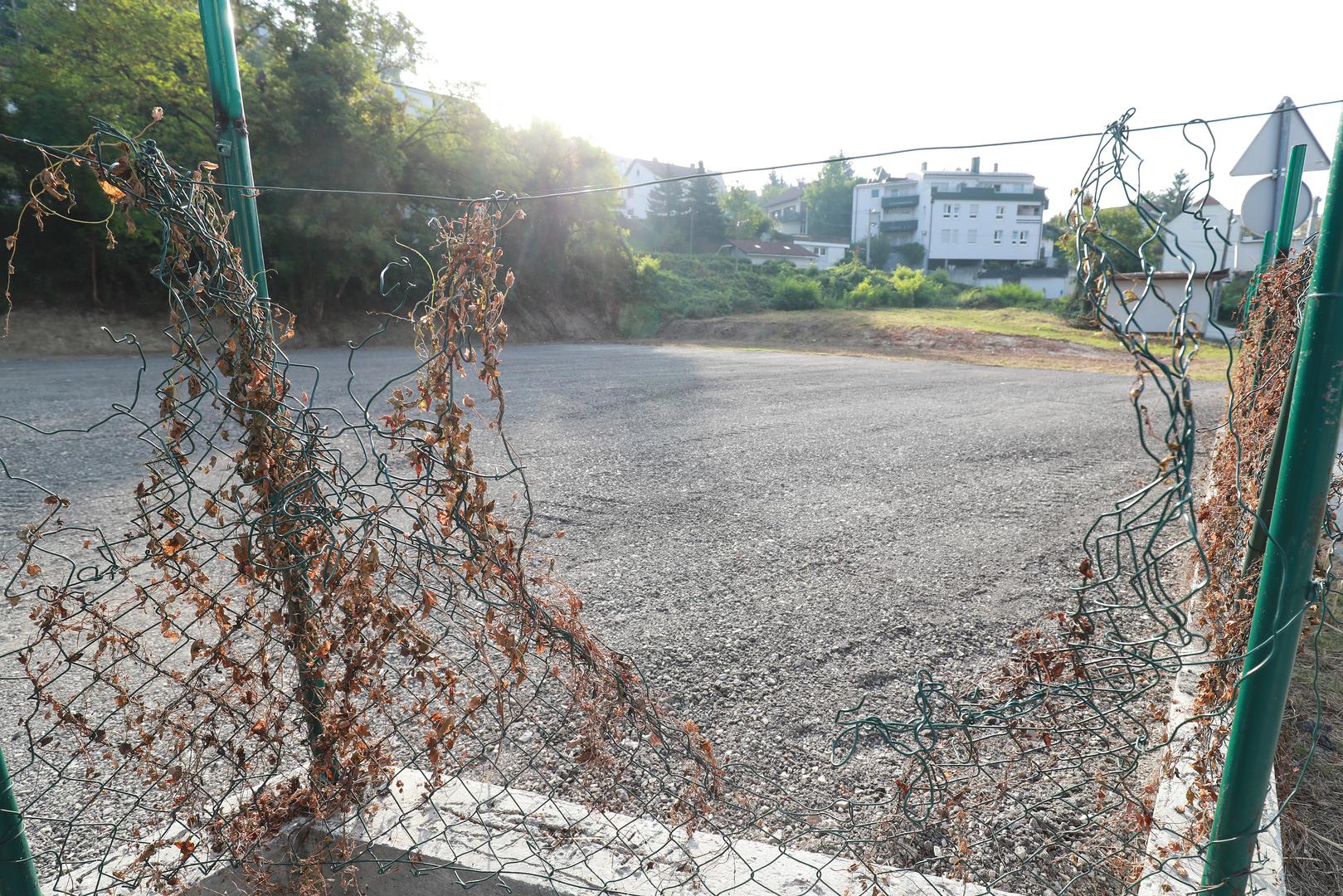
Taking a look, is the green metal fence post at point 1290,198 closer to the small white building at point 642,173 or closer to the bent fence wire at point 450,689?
the bent fence wire at point 450,689

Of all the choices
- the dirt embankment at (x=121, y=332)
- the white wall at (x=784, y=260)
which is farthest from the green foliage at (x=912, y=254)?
the dirt embankment at (x=121, y=332)

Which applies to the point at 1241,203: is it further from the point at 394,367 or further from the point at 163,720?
the point at 394,367

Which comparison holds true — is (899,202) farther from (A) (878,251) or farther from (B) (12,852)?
(B) (12,852)

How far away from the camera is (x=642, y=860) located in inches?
67.8

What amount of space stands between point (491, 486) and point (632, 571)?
174cm

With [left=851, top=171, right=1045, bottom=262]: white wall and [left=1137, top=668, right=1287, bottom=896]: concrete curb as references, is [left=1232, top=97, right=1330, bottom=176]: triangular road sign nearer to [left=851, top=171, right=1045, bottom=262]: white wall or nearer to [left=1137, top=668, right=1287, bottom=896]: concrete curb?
[left=1137, top=668, right=1287, bottom=896]: concrete curb

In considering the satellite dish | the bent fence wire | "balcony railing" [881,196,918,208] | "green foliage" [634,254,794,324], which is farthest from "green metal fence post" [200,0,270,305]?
"balcony railing" [881,196,918,208]

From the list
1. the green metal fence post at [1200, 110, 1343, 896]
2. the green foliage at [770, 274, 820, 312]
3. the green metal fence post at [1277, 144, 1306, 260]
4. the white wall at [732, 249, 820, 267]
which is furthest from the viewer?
the white wall at [732, 249, 820, 267]

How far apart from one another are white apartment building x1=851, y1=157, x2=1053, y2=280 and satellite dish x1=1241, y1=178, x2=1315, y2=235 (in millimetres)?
57148

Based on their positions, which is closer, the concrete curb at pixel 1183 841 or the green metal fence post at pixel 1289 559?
the green metal fence post at pixel 1289 559

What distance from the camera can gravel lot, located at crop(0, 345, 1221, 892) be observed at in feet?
9.71

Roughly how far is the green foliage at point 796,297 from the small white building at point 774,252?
1605cm

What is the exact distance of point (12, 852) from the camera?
1465mm

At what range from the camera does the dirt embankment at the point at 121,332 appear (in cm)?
1599
